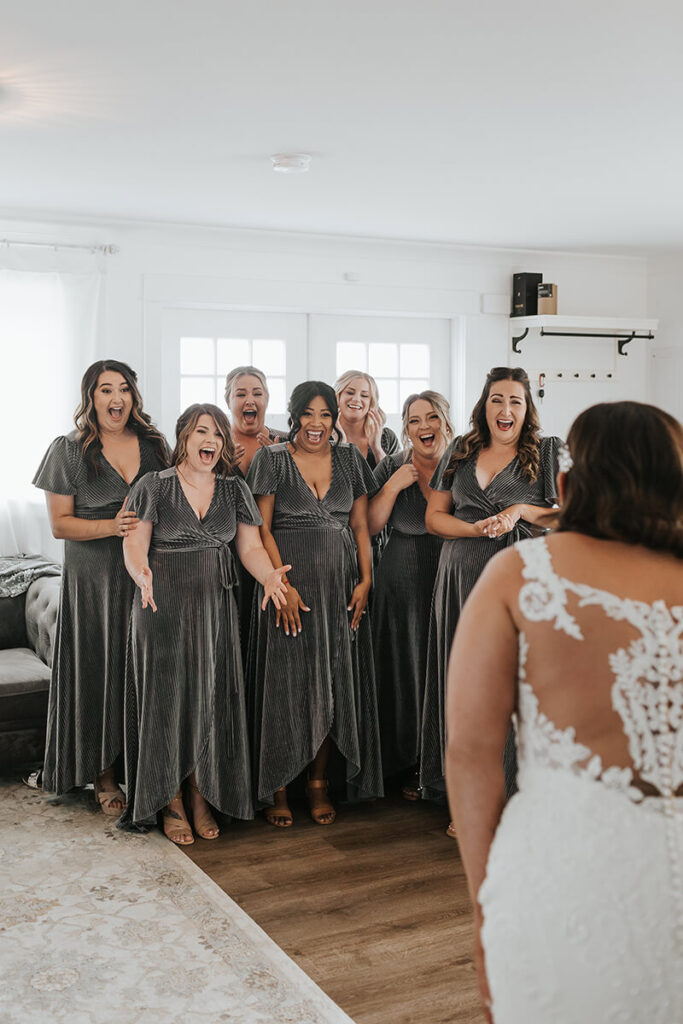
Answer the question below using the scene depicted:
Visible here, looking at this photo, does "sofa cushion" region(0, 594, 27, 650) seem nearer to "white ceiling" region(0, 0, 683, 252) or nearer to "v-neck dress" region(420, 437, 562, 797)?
"white ceiling" region(0, 0, 683, 252)

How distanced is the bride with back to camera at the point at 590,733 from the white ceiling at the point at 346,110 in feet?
6.10

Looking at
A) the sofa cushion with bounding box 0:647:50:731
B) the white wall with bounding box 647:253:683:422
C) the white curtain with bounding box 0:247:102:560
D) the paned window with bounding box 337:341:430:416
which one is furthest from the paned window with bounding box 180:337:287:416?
the white wall with bounding box 647:253:683:422

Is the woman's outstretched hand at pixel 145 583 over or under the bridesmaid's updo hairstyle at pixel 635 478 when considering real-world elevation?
under

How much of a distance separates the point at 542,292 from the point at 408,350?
2.95 feet

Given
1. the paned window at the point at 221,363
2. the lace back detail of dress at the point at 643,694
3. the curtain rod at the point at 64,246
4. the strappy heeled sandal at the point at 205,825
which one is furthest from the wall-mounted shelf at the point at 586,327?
the lace back detail of dress at the point at 643,694

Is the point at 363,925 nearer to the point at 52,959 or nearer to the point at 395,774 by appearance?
the point at 52,959

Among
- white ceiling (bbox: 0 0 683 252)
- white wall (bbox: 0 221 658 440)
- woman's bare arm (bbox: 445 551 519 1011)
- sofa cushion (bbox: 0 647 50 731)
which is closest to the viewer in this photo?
woman's bare arm (bbox: 445 551 519 1011)

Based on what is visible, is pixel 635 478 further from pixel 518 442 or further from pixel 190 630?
pixel 190 630

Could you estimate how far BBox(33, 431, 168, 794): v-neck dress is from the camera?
3523 millimetres

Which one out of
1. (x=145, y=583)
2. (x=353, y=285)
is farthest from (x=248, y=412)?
(x=353, y=285)

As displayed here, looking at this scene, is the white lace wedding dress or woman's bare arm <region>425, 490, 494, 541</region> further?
woman's bare arm <region>425, 490, 494, 541</region>

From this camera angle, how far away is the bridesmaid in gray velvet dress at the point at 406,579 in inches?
144

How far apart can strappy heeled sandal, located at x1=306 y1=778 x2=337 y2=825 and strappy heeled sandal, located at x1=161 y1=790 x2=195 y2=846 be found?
439mm

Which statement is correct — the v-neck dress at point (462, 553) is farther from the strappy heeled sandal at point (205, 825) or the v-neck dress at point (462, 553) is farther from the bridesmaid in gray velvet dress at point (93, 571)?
the bridesmaid in gray velvet dress at point (93, 571)
